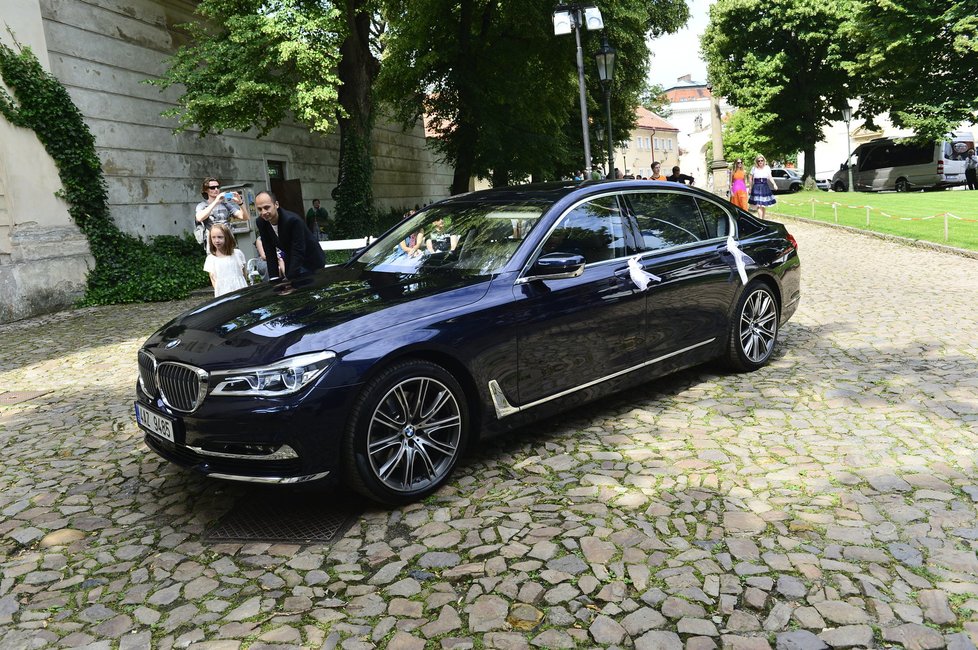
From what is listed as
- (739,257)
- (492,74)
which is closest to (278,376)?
(739,257)

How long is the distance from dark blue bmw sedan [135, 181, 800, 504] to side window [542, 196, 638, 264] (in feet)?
0.04

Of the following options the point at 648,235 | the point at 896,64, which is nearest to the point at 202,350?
the point at 648,235

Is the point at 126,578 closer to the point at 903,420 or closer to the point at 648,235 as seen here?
the point at 648,235

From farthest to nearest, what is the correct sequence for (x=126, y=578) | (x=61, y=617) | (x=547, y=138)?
(x=547, y=138) → (x=126, y=578) → (x=61, y=617)

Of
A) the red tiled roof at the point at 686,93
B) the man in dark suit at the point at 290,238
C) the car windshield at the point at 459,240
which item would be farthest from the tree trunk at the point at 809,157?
the red tiled roof at the point at 686,93

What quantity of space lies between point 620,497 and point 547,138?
70.7ft

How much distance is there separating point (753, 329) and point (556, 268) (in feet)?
8.70

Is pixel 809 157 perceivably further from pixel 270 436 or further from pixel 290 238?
pixel 270 436

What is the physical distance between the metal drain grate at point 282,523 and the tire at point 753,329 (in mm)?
3603

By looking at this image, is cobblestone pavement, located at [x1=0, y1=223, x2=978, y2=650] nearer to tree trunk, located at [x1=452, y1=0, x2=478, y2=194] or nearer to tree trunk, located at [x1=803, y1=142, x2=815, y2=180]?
tree trunk, located at [x1=452, y1=0, x2=478, y2=194]

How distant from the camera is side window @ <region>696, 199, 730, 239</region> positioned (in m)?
6.32

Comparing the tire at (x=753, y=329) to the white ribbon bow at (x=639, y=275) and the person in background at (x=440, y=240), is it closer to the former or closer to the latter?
the white ribbon bow at (x=639, y=275)

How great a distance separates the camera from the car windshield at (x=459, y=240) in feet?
16.3

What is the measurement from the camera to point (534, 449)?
500 centimetres
